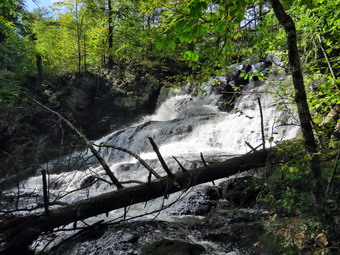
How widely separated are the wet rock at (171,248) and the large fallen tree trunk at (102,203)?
765 millimetres

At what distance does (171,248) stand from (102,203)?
4.50ft

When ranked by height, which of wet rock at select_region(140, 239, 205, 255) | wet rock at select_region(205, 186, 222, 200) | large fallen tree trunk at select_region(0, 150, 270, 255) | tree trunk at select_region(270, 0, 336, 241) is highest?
tree trunk at select_region(270, 0, 336, 241)

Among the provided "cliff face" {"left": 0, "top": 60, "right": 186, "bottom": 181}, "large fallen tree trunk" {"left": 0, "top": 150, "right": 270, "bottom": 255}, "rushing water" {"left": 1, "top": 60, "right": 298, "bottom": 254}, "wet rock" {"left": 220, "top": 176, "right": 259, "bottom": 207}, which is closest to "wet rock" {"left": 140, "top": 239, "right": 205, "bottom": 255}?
"large fallen tree trunk" {"left": 0, "top": 150, "right": 270, "bottom": 255}

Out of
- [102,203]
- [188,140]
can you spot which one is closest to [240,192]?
[102,203]

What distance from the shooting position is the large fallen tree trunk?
377 cm

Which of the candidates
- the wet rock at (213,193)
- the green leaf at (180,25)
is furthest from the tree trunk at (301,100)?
the wet rock at (213,193)

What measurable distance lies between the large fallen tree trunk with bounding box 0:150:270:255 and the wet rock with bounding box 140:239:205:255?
765 millimetres

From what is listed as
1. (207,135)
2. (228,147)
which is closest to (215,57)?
(228,147)

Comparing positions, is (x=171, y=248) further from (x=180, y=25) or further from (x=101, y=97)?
(x=101, y=97)

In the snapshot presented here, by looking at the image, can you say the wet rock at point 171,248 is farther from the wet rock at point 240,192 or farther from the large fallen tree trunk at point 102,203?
the wet rock at point 240,192

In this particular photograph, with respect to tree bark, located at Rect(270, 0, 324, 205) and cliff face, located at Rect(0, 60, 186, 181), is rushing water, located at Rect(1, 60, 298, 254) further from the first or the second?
tree bark, located at Rect(270, 0, 324, 205)

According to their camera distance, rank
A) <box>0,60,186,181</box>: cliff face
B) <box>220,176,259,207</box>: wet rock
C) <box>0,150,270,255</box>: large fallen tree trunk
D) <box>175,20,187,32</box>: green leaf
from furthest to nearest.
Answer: <box>0,60,186,181</box>: cliff face, <box>220,176,259,207</box>: wet rock, <box>0,150,270,255</box>: large fallen tree trunk, <box>175,20,187,32</box>: green leaf

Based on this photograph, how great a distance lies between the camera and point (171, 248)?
3.93 metres

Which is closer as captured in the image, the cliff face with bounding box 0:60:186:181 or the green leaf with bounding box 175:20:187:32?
the green leaf with bounding box 175:20:187:32
